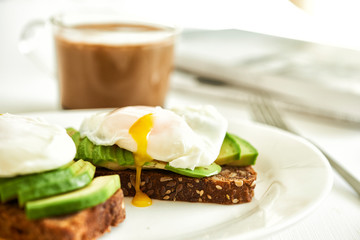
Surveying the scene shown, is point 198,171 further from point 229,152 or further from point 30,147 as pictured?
point 30,147

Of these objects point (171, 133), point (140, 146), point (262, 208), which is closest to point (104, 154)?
point (140, 146)

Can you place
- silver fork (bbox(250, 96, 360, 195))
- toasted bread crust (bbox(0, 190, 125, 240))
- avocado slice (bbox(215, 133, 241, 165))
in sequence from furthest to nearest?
silver fork (bbox(250, 96, 360, 195))
avocado slice (bbox(215, 133, 241, 165))
toasted bread crust (bbox(0, 190, 125, 240))

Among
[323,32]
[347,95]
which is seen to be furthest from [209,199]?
[323,32]

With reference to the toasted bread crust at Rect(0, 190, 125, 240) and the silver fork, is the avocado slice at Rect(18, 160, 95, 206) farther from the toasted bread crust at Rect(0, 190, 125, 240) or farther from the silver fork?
the silver fork

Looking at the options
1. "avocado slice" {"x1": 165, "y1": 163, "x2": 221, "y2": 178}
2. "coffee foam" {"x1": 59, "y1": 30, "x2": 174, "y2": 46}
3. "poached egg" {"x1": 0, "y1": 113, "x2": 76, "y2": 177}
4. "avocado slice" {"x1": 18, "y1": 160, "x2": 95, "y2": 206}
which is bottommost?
"avocado slice" {"x1": 165, "y1": 163, "x2": 221, "y2": 178}

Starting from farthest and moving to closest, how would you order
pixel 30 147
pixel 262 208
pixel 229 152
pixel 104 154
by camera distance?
1. pixel 229 152
2. pixel 104 154
3. pixel 262 208
4. pixel 30 147

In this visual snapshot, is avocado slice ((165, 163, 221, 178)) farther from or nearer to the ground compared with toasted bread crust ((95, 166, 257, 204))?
farther from the ground

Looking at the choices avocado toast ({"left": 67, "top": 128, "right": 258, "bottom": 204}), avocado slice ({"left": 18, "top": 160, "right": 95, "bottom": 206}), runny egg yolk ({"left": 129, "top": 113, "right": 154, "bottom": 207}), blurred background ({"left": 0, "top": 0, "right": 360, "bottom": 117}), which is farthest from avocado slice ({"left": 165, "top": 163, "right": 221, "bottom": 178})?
blurred background ({"left": 0, "top": 0, "right": 360, "bottom": 117})
